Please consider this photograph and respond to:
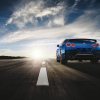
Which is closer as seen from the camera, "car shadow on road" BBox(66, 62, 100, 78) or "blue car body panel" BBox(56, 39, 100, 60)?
"car shadow on road" BBox(66, 62, 100, 78)

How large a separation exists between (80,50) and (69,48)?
2.60 ft

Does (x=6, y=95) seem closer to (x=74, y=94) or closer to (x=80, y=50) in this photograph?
(x=74, y=94)

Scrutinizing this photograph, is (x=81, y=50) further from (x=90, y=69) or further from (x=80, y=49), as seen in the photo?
(x=90, y=69)

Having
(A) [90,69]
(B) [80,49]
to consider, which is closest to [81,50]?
(B) [80,49]

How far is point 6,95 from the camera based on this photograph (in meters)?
4.39

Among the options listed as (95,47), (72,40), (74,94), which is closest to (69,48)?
(72,40)

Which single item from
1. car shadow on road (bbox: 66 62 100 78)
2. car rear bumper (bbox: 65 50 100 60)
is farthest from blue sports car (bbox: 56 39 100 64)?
car shadow on road (bbox: 66 62 100 78)

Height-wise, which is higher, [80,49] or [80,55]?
[80,49]

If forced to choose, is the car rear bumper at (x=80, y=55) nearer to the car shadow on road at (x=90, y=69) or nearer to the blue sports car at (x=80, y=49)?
the blue sports car at (x=80, y=49)

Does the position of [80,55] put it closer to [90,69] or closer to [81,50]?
[81,50]

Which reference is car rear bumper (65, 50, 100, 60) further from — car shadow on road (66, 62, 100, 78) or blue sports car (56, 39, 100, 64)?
car shadow on road (66, 62, 100, 78)

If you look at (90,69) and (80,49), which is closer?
(90,69)

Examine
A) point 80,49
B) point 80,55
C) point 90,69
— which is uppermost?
point 80,49

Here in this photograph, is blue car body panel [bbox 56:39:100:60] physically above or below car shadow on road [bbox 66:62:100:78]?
above
